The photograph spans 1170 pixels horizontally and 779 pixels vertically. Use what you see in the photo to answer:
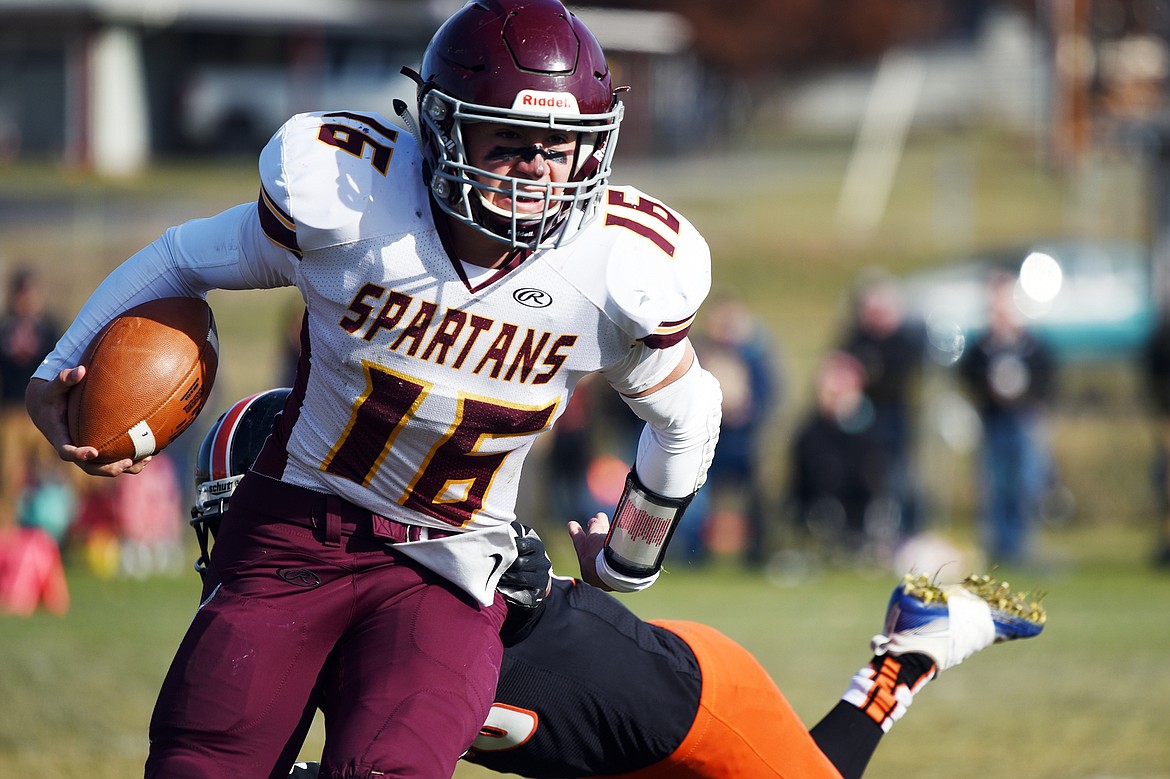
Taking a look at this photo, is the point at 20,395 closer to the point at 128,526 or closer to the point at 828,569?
the point at 128,526

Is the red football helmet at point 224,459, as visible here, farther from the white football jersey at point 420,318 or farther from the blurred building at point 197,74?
the blurred building at point 197,74

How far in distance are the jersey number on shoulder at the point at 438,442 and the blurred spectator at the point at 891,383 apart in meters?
6.86

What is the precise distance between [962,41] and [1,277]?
26224mm

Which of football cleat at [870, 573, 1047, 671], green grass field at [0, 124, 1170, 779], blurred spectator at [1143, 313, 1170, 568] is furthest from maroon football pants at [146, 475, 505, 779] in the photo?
blurred spectator at [1143, 313, 1170, 568]

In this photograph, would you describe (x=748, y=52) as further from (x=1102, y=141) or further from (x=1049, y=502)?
(x=1049, y=502)

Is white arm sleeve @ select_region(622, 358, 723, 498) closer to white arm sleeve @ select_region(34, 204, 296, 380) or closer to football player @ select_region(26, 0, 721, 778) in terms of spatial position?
football player @ select_region(26, 0, 721, 778)

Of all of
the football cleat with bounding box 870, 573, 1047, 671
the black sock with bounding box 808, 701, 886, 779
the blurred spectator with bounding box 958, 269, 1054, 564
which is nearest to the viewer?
the black sock with bounding box 808, 701, 886, 779

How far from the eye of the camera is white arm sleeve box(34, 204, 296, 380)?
303cm

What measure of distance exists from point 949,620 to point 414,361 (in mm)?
1648

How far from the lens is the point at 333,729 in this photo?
2.82 metres

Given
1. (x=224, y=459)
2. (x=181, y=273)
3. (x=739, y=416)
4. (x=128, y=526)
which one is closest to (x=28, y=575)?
(x=128, y=526)

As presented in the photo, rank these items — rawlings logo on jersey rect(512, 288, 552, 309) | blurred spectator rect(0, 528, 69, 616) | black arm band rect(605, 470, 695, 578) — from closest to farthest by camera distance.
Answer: rawlings logo on jersey rect(512, 288, 552, 309)
black arm band rect(605, 470, 695, 578)
blurred spectator rect(0, 528, 69, 616)

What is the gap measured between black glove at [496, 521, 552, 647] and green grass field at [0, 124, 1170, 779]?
1900 mm

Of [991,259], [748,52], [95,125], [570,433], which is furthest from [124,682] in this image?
[748,52]
